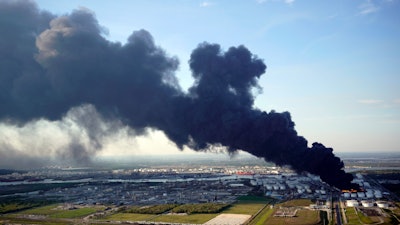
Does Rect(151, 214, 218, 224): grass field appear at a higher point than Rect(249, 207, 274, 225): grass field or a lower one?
higher

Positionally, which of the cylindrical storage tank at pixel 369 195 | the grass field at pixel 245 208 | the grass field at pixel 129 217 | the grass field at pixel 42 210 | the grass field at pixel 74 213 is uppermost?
the grass field at pixel 42 210

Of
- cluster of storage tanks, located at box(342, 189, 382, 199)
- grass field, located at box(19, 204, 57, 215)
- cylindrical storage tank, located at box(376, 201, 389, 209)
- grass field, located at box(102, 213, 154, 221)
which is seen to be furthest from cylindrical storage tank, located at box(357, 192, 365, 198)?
grass field, located at box(19, 204, 57, 215)

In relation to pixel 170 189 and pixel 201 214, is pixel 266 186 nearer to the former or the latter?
pixel 170 189

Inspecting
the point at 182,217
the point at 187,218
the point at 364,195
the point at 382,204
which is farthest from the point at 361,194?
the point at 182,217

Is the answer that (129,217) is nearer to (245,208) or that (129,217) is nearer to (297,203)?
(245,208)

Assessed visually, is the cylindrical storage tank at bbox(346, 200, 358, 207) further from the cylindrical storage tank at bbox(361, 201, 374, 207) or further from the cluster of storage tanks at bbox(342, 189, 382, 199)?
the cluster of storage tanks at bbox(342, 189, 382, 199)

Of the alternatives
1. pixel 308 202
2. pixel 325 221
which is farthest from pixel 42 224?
pixel 308 202

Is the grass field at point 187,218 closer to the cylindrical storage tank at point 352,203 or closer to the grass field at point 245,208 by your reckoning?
the grass field at point 245,208

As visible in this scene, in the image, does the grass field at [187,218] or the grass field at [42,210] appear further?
the grass field at [42,210]

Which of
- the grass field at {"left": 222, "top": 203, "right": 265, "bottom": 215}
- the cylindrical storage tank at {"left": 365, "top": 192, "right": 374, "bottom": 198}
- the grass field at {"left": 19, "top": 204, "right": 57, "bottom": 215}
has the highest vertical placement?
the grass field at {"left": 19, "top": 204, "right": 57, "bottom": 215}

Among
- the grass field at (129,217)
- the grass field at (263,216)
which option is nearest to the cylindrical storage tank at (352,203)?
the grass field at (263,216)

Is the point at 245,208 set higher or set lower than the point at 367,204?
higher
